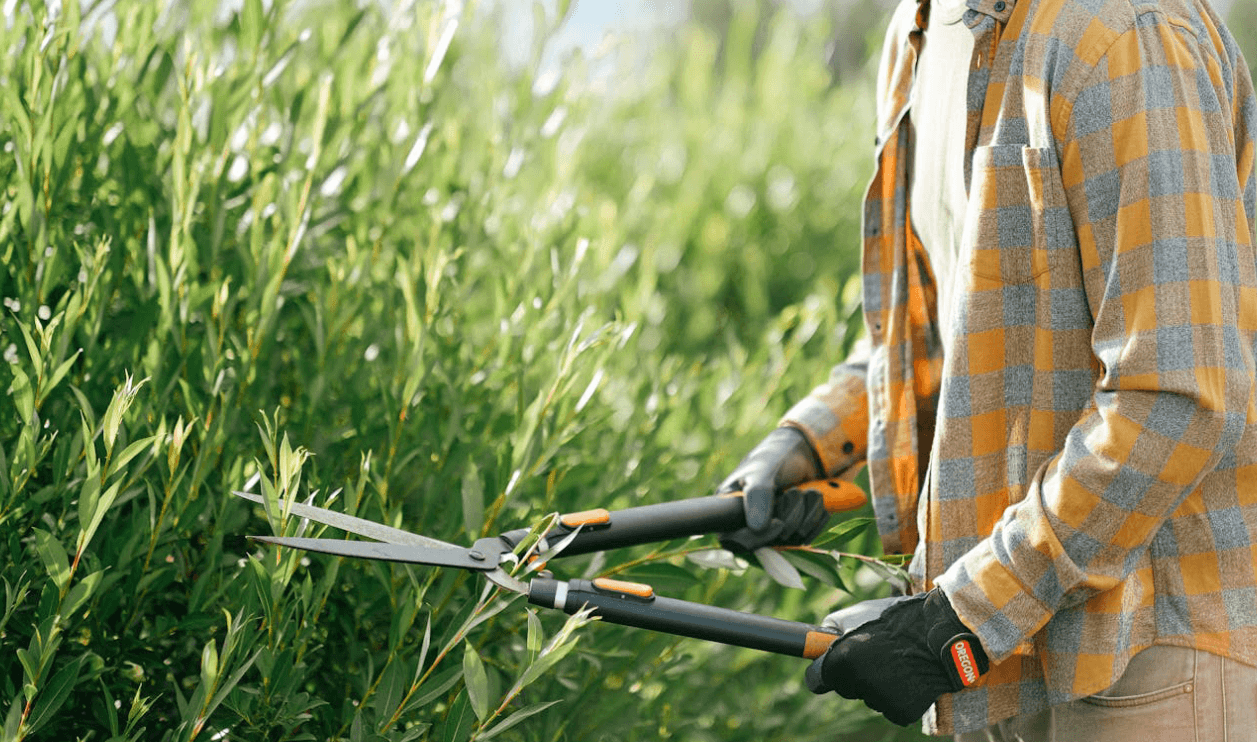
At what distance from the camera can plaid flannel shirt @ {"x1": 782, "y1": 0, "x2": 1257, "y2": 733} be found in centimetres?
129

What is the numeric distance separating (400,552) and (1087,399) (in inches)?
34.9

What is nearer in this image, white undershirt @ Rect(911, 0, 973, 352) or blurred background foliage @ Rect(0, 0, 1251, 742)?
blurred background foliage @ Rect(0, 0, 1251, 742)

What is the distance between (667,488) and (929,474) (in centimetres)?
83

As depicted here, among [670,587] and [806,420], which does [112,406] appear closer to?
[670,587]

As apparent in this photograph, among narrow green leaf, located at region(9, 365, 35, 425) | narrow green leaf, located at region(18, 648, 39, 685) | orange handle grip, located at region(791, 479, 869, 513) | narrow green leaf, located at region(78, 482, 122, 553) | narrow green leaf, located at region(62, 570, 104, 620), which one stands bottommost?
orange handle grip, located at region(791, 479, 869, 513)

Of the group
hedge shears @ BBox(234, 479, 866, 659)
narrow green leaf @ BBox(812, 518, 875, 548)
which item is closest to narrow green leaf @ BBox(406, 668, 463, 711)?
hedge shears @ BBox(234, 479, 866, 659)

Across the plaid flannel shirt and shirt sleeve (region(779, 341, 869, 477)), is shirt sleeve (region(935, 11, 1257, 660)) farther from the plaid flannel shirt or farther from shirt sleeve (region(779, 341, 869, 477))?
shirt sleeve (region(779, 341, 869, 477))

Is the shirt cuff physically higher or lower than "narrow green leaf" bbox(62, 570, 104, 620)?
lower

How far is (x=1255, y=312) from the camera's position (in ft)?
4.42

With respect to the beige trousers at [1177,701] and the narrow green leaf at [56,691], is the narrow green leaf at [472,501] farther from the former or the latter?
the beige trousers at [1177,701]

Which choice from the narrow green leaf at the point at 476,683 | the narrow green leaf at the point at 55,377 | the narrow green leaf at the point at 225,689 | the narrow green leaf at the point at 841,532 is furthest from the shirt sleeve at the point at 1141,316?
the narrow green leaf at the point at 55,377

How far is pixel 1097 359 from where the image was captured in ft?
4.73

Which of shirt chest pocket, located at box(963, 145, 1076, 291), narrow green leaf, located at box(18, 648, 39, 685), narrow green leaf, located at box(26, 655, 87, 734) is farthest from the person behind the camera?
shirt chest pocket, located at box(963, 145, 1076, 291)

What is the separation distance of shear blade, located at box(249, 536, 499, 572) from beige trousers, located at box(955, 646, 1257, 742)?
79 cm
